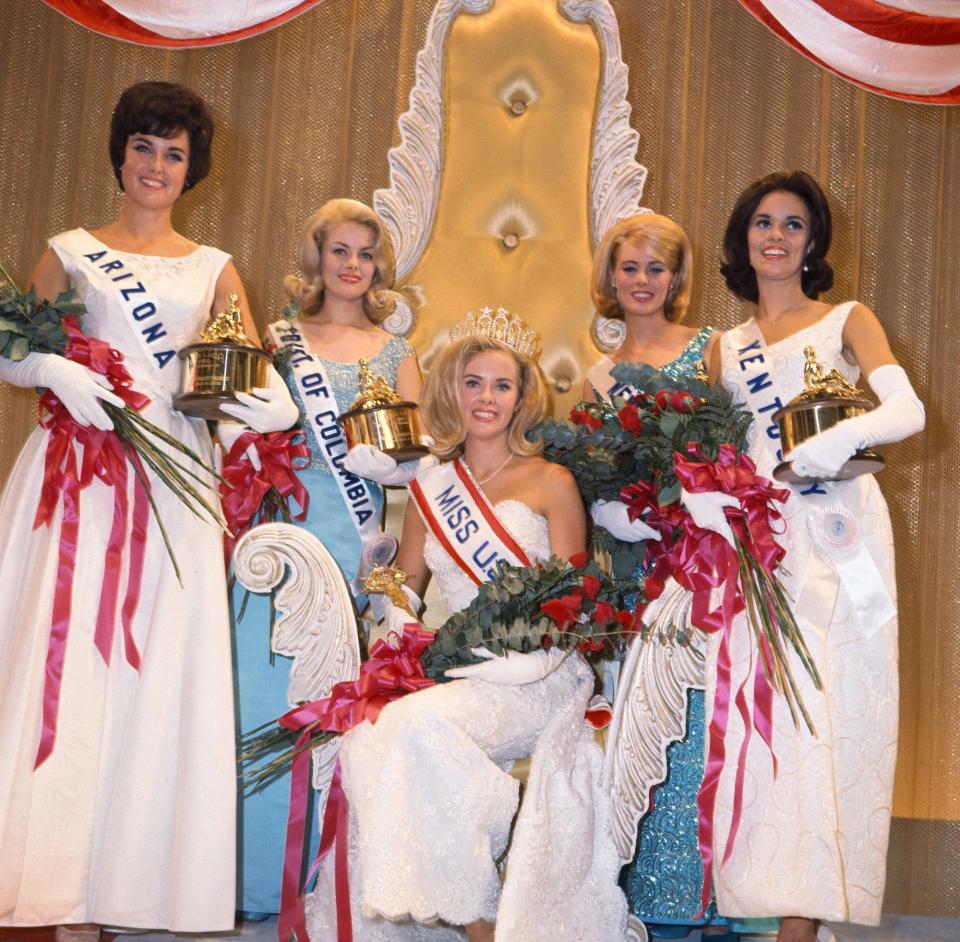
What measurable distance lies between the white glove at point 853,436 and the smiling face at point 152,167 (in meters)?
1.53

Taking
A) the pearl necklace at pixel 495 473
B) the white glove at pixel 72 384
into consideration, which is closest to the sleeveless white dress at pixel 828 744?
the pearl necklace at pixel 495 473

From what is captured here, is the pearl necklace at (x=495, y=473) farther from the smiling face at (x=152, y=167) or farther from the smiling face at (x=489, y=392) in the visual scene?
the smiling face at (x=152, y=167)

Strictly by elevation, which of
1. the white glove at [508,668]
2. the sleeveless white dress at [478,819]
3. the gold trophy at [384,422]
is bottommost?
the sleeveless white dress at [478,819]

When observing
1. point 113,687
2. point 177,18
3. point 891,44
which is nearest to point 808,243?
point 891,44

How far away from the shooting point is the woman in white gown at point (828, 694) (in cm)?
258

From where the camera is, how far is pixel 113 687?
109 inches

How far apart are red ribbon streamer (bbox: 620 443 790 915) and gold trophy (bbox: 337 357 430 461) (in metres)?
0.64

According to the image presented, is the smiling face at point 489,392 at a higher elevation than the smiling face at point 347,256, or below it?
below

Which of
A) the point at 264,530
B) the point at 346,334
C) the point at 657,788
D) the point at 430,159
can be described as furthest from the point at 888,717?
the point at 430,159

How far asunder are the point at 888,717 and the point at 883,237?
200 cm

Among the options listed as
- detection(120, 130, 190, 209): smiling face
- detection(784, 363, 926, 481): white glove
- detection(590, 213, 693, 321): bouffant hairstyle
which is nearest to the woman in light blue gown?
detection(120, 130, 190, 209): smiling face

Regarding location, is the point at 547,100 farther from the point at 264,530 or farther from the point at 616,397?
the point at 264,530

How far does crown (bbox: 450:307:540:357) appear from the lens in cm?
339

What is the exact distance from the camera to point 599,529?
126 inches
